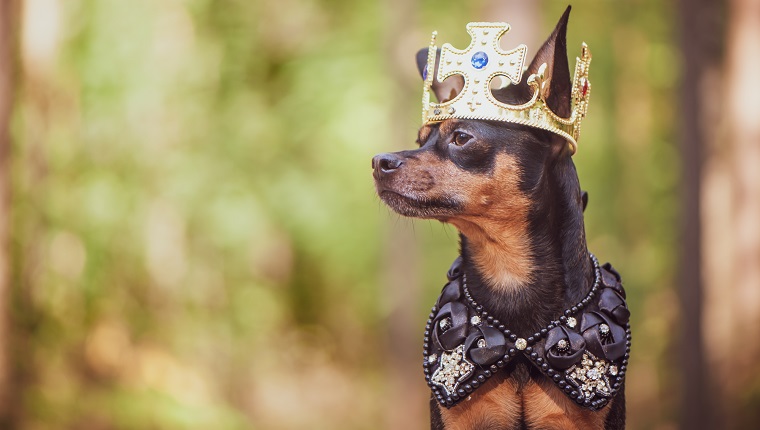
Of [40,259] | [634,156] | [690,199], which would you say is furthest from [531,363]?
[634,156]

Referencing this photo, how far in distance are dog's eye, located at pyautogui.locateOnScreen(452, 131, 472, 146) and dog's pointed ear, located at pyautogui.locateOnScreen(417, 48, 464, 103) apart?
4.5 inches

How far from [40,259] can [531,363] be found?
348 inches

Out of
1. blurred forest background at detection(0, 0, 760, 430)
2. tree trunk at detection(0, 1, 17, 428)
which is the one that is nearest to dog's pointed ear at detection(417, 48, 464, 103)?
blurred forest background at detection(0, 0, 760, 430)

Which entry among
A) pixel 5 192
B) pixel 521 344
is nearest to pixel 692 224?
pixel 521 344

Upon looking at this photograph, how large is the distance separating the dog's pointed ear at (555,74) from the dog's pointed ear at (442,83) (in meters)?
0.26

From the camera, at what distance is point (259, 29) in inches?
559

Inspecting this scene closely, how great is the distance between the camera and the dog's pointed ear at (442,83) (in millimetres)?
2627

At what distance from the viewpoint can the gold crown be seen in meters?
2.42

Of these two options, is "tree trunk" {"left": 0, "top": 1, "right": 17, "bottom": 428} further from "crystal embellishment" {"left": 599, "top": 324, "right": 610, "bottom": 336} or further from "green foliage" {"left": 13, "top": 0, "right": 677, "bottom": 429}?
"crystal embellishment" {"left": 599, "top": 324, "right": 610, "bottom": 336}

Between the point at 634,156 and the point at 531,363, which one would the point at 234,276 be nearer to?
the point at 634,156

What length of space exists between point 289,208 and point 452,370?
11.7 m

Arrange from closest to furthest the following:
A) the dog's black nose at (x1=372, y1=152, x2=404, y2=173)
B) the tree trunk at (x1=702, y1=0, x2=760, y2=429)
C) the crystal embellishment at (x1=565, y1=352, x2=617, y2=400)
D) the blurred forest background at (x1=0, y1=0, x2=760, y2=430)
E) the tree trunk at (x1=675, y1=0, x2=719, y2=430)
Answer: the crystal embellishment at (x1=565, y1=352, x2=617, y2=400) < the dog's black nose at (x1=372, y1=152, x2=404, y2=173) < the tree trunk at (x1=675, y1=0, x2=719, y2=430) < the blurred forest background at (x1=0, y1=0, x2=760, y2=430) < the tree trunk at (x1=702, y1=0, x2=760, y2=429)

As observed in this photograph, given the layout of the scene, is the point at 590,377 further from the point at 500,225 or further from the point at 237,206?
the point at 237,206

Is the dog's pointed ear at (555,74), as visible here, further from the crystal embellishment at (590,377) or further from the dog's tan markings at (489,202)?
the crystal embellishment at (590,377)
